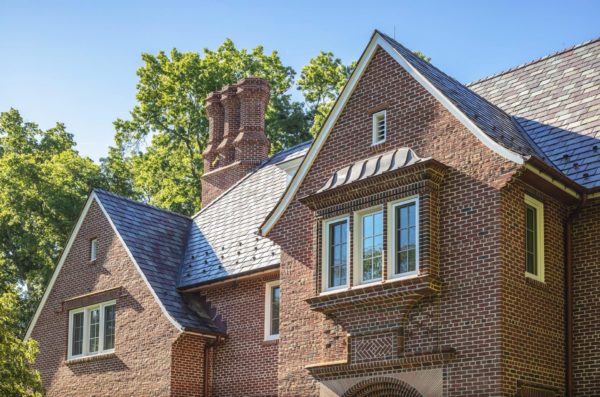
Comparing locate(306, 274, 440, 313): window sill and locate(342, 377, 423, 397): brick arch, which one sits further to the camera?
locate(342, 377, 423, 397): brick arch

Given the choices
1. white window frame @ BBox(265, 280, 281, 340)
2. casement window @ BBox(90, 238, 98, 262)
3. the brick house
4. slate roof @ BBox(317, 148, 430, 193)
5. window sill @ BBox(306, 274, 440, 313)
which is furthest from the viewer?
casement window @ BBox(90, 238, 98, 262)

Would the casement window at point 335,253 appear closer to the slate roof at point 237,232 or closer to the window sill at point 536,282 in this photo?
the window sill at point 536,282

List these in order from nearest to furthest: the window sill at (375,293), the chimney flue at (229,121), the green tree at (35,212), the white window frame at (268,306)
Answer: the window sill at (375,293) → the white window frame at (268,306) → the chimney flue at (229,121) → the green tree at (35,212)

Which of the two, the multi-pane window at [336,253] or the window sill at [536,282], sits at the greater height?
the multi-pane window at [336,253]

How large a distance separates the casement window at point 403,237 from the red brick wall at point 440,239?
48 cm

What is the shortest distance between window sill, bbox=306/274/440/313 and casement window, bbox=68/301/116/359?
832 cm

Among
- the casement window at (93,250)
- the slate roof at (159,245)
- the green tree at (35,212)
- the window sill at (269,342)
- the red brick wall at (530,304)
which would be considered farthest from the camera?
the green tree at (35,212)

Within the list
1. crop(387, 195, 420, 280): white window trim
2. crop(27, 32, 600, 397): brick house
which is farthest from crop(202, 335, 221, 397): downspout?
crop(387, 195, 420, 280): white window trim

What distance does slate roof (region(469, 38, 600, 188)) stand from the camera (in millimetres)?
18109

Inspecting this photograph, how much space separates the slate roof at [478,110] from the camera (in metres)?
17.7

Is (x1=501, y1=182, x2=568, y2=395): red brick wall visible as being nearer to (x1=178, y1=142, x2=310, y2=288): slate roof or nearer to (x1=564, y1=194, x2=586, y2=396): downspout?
(x1=564, y1=194, x2=586, y2=396): downspout

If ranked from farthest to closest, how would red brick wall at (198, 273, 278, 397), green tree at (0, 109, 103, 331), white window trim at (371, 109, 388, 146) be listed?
green tree at (0, 109, 103, 331) < red brick wall at (198, 273, 278, 397) < white window trim at (371, 109, 388, 146)

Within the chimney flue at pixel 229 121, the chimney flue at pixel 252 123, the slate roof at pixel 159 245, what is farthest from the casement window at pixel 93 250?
the chimney flue at pixel 229 121

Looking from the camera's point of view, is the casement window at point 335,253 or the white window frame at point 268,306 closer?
the casement window at point 335,253
